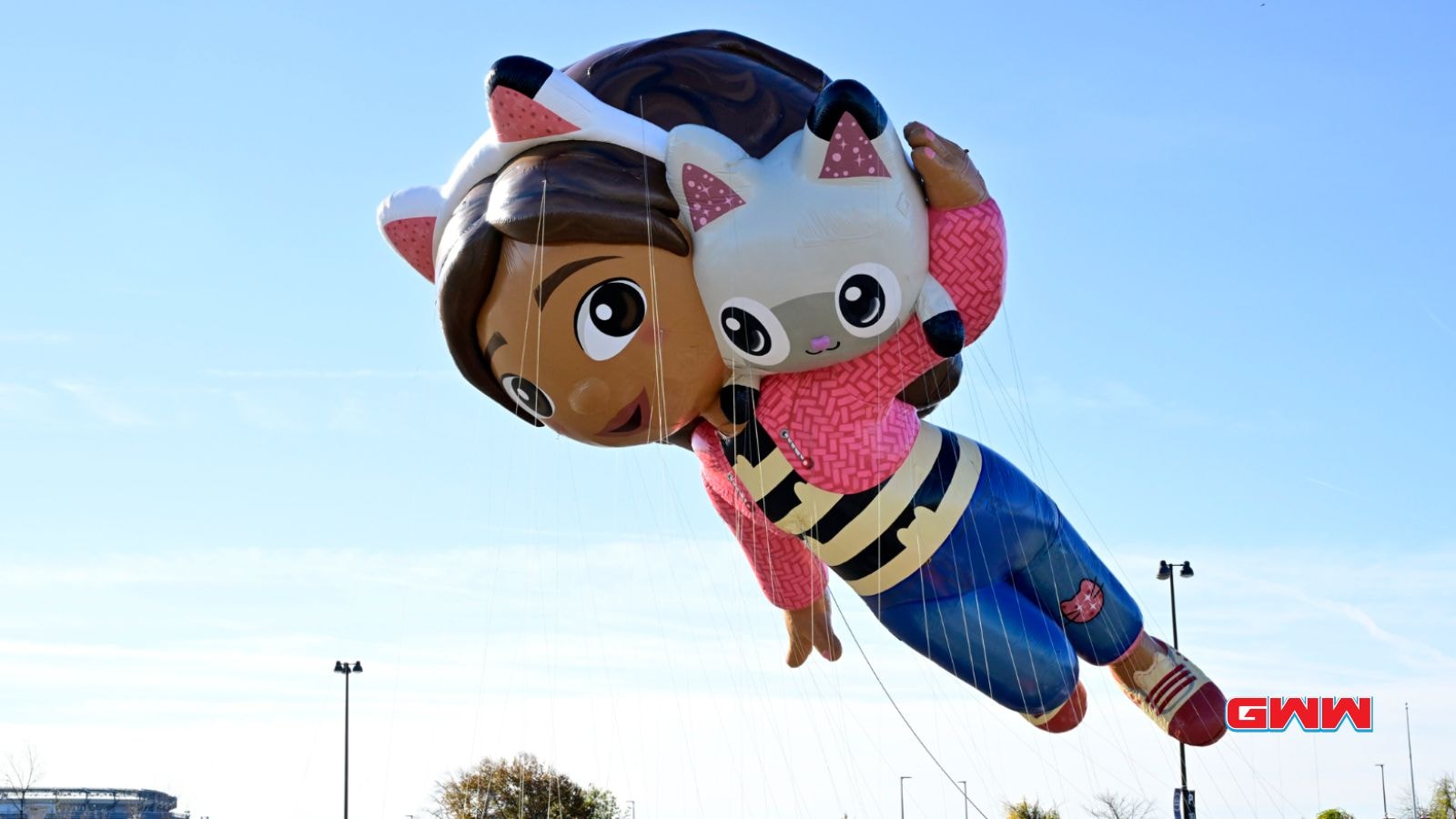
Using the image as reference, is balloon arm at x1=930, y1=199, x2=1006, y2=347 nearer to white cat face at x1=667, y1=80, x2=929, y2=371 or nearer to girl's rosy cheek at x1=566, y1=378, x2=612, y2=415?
white cat face at x1=667, y1=80, x2=929, y2=371

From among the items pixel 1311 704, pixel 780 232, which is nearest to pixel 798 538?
pixel 780 232

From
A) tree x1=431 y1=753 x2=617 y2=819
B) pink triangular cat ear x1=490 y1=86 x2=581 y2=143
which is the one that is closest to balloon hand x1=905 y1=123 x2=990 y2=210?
pink triangular cat ear x1=490 y1=86 x2=581 y2=143

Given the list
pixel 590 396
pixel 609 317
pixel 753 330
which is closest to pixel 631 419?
pixel 590 396

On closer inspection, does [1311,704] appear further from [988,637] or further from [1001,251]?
[1001,251]

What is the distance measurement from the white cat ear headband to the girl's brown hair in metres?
0.08

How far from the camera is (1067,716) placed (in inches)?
425

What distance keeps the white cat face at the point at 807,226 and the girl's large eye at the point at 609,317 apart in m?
0.43

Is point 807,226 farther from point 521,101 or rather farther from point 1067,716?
point 1067,716

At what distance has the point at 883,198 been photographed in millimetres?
9148

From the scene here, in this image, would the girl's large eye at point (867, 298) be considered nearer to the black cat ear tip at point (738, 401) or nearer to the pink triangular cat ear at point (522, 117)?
the black cat ear tip at point (738, 401)

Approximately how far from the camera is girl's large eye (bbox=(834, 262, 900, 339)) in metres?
9.17

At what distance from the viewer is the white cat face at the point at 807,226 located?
356 inches

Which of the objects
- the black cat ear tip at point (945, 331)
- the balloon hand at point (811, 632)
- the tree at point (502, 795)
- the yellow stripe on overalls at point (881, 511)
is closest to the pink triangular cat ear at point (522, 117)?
the black cat ear tip at point (945, 331)

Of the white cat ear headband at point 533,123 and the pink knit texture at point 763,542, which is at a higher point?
the white cat ear headband at point 533,123
